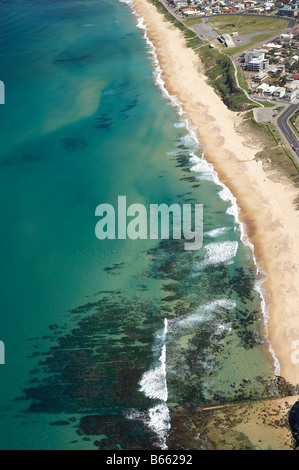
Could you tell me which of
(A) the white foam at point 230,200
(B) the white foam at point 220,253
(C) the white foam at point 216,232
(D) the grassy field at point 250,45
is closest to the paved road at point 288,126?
(A) the white foam at point 230,200

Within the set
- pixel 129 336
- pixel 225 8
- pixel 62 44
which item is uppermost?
pixel 225 8

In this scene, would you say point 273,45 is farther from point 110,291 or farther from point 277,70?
point 110,291

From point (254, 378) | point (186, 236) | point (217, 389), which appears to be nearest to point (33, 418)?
point (217, 389)

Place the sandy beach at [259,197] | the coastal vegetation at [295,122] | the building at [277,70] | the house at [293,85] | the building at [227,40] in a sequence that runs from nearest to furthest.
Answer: the sandy beach at [259,197] → the coastal vegetation at [295,122] → the house at [293,85] → the building at [277,70] → the building at [227,40]

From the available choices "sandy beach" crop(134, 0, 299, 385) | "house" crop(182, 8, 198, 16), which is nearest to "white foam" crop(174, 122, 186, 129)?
"sandy beach" crop(134, 0, 299, 385)

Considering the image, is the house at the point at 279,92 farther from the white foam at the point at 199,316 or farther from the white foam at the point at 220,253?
the white foam at the point at 199,316
